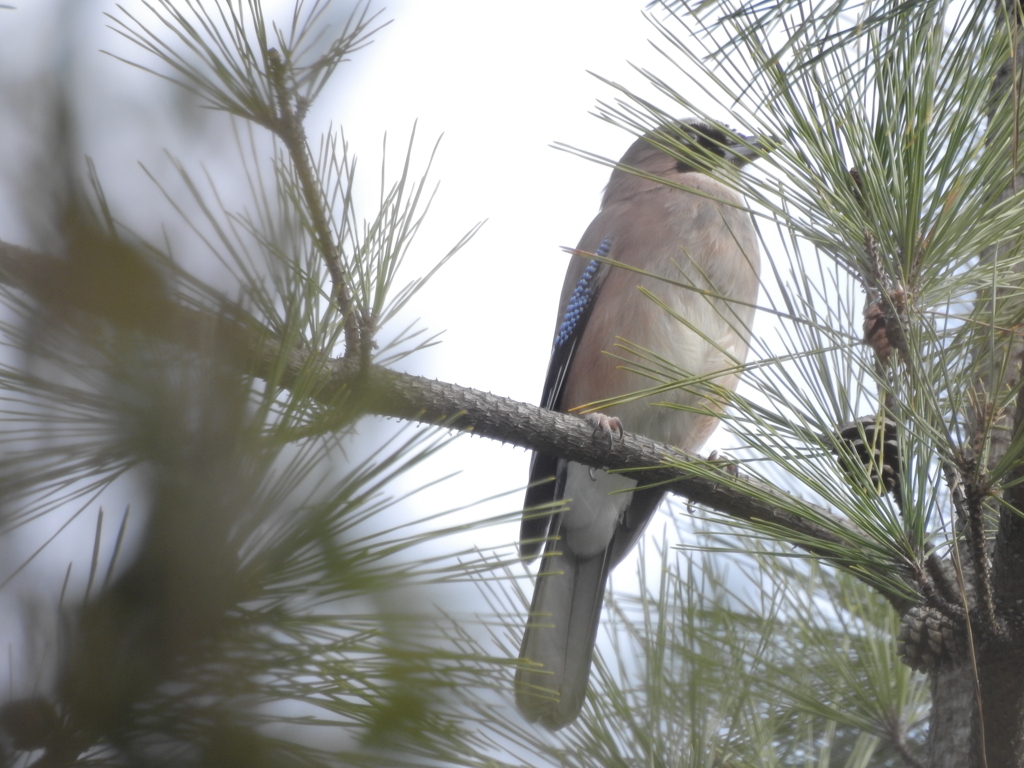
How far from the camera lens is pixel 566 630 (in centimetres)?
257

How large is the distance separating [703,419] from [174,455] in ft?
9.27

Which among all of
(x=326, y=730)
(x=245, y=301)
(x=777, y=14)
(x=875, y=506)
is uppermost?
(x=777, y=14)

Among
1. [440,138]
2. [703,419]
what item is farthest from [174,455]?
[703,419]

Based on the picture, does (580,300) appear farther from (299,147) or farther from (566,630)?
(299,147)

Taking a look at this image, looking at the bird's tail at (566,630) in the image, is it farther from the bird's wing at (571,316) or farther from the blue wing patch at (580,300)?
the blue wing patch at (580,300)

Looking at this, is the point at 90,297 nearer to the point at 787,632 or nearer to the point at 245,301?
the point at 245,301

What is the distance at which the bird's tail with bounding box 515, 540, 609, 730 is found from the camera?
2.02 m

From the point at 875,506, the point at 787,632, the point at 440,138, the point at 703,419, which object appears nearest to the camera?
the point at 875,506

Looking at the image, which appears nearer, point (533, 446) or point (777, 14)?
point (777, 14)

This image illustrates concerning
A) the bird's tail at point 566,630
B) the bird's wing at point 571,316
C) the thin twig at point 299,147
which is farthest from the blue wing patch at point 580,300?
the thin twig at point 299,147

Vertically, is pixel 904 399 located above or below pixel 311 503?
above

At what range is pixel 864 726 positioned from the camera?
206 cm

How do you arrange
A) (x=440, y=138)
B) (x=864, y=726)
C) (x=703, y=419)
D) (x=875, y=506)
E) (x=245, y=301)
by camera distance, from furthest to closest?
(x=703, y=419) < (x=864, y=726) < (x=440, y=138) < (x=875, y=506) < (x=245, y=301)

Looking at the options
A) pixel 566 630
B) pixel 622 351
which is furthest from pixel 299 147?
pixel 622 351
